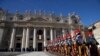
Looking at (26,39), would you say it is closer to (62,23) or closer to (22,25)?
(22,25)

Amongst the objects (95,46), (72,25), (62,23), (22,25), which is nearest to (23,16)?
(22,25)

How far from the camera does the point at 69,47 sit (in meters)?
13.7

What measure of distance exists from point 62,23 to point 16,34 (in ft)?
56.1

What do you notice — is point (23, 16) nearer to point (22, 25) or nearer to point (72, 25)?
point (22, 25)

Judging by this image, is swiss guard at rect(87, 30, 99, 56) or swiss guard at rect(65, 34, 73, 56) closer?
swiss guard at rect(87, 30, 99, 56)

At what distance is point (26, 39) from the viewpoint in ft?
172

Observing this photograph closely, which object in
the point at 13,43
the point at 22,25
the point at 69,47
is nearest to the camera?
the point at 69,47

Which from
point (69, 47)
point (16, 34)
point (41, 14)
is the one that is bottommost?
point (69, 47)

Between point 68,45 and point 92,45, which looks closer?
point 92,45

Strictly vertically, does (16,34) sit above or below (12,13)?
below

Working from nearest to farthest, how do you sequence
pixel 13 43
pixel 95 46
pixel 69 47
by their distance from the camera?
pixel 95 46
pixel 69 47
pixel 13 43

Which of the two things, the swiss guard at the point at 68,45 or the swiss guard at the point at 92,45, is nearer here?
the swiss guard at the point at 92,45

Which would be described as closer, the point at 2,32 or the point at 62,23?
the point at 2,32

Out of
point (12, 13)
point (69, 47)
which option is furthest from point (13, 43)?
point (69, 47)
